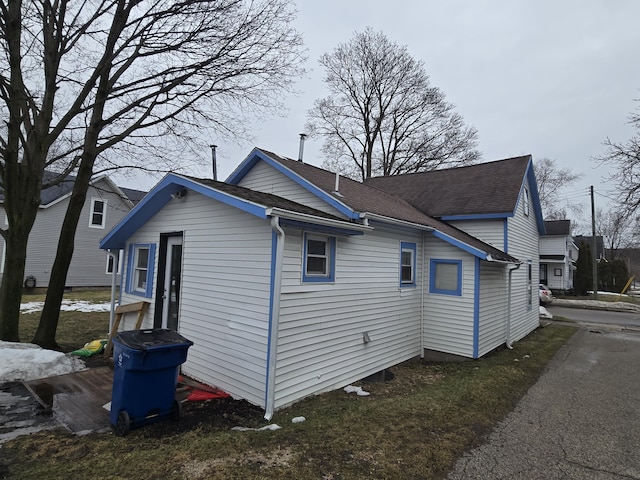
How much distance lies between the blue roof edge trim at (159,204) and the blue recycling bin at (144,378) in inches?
81.7

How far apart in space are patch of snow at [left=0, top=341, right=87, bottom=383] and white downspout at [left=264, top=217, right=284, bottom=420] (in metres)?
4.24

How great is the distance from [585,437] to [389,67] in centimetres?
2452

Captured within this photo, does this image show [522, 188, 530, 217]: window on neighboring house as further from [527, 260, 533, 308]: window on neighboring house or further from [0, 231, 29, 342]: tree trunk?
[0, 231, 29, 342]: tree trunk

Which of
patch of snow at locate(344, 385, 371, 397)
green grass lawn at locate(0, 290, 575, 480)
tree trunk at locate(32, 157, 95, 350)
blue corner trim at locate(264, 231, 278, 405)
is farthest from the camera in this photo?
tree trunk at locate(32, 157, 95, 350)

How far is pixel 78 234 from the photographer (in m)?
20.0

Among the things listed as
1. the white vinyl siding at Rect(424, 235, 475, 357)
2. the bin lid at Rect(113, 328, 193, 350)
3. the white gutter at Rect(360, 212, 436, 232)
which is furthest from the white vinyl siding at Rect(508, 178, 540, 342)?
the bin lid at Rect(113, 328, 193, 350)

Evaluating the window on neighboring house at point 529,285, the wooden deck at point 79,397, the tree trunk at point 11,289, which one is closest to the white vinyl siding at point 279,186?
the wooden deck at point 79,397

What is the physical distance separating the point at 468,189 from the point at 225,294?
9068 millimetres

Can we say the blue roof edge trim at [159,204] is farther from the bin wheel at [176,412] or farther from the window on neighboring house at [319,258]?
the bin wheel at [176,412]

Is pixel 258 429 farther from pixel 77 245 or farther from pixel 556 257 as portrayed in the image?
pixel 556 257

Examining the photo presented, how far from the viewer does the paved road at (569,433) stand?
3.69m

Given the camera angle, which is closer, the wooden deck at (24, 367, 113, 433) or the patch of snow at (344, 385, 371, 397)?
the wooden deck at (24, 367, 113, 433)

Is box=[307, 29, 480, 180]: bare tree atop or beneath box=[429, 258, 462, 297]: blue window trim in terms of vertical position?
atop

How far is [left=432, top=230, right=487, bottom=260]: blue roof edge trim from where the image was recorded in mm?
7855
